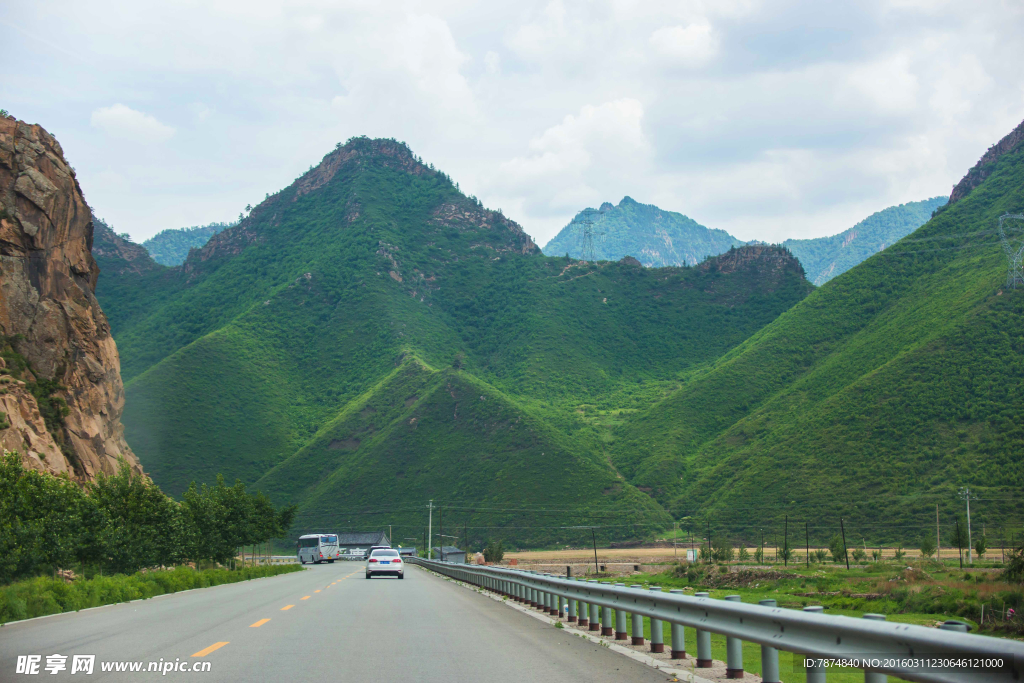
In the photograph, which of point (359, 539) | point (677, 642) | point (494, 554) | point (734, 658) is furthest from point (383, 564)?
point (359, 539)

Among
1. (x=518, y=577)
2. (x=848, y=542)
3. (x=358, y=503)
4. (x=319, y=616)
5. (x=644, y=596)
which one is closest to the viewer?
(x=644, y=596)

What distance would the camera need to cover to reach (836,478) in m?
76.3

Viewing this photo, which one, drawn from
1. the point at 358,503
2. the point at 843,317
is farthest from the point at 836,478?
the point at 358,503

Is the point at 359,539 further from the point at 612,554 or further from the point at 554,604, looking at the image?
the point at 554,604

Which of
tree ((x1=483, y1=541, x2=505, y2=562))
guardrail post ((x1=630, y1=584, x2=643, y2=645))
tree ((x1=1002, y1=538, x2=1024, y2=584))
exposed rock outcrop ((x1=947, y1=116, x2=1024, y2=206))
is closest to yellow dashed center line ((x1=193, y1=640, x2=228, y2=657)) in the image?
guardrail post ((x1=630, y1=584, x2=643, y2=645))

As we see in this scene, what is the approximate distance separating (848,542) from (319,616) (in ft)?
205

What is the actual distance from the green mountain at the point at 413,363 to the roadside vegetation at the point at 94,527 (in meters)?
52.9

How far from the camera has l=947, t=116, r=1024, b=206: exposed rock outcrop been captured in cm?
13329

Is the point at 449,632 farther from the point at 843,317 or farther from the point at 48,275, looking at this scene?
the point at 843,317

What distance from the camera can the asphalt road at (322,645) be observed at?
863 centimetres

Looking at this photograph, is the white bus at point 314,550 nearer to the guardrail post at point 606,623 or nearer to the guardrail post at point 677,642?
the guardrail post at point 606,623

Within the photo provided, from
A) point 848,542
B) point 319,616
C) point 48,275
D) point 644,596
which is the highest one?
point 48,275

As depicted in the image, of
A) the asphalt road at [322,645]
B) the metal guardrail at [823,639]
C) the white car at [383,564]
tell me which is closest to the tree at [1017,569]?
the asphalt road at [322,645]

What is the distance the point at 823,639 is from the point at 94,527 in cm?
3006
